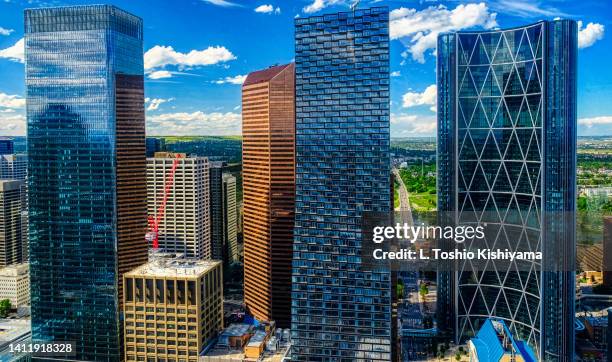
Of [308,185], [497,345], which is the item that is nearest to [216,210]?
[308,185]

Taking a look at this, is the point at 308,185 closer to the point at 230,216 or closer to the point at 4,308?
the point at 230,216

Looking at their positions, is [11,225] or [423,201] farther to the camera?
[11,225]

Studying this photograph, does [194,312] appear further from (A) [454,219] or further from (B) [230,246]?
(B) [230,246]

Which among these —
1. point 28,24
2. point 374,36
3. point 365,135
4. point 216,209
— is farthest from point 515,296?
point 28,24

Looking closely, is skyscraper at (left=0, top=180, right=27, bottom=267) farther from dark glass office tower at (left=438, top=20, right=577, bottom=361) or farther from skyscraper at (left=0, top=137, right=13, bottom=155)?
dark glass office tower at (left=438, top=20, right=577, bottom=361)

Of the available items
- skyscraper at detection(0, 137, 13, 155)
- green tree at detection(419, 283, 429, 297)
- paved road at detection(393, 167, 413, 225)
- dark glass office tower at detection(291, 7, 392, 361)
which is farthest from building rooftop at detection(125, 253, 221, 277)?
skyscraper at detection(0, 137, 13, 155)

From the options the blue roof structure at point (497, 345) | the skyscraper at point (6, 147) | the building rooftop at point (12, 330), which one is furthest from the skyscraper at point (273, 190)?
the skyscraper at point (6, 147)
